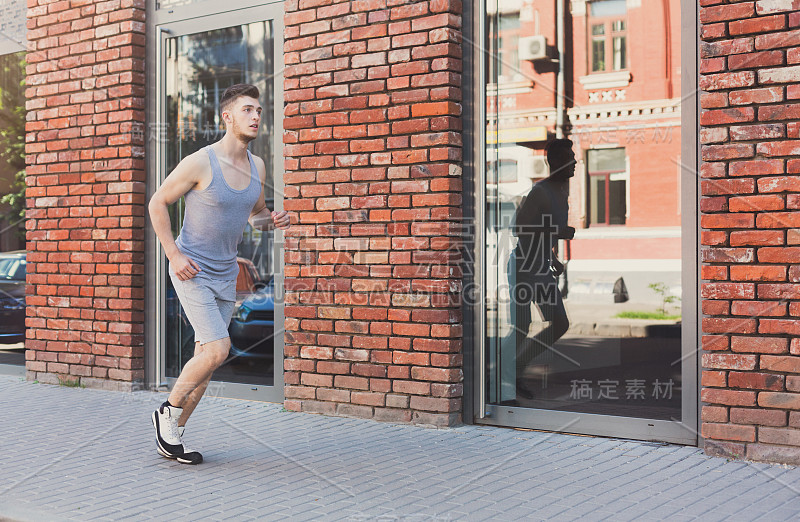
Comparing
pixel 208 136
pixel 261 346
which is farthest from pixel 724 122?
pixel 208 136

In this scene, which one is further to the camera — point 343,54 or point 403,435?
point 343,54

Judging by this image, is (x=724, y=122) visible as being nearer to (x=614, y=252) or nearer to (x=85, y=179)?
(x=614, y=252)

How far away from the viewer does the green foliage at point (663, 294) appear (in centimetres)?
546

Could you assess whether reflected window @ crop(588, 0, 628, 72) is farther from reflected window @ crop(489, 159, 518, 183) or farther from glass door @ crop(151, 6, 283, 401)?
glass door @ crop(151, 6, 283, 401)

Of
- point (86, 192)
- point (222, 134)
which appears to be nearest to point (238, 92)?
point (222, 134)

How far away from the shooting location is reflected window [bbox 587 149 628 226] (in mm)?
5695

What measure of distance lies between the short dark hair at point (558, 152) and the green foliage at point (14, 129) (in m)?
5.27

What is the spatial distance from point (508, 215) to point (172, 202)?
234 cm

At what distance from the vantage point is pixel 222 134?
7.53 metres

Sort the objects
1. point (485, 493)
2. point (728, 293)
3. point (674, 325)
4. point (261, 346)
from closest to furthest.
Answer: point (485, 493) < point (728, 293) < point (674, 325) < point (261, 346)

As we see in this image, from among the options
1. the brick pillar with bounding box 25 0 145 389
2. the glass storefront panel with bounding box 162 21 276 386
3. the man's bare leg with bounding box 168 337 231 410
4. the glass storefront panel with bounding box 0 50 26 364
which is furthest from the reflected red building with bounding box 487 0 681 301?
the glass storefront panel with bounding box 0 50 26 364

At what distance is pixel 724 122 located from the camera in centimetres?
478

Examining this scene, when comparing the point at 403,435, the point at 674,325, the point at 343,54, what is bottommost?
the point at 403,435

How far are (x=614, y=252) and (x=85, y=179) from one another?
15.4 feet
